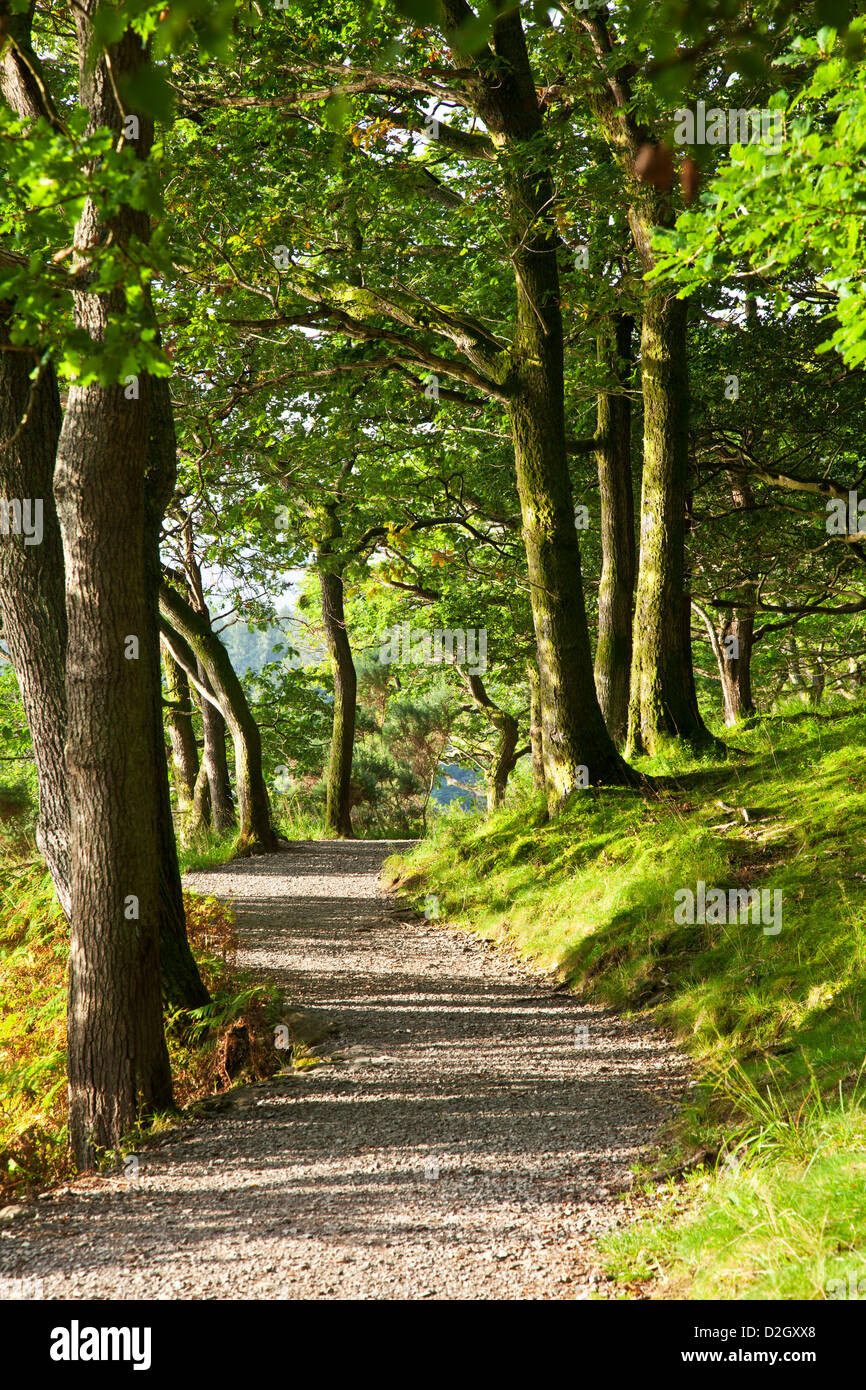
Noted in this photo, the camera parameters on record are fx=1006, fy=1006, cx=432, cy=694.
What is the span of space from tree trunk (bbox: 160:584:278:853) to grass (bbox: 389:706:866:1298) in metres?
4.47

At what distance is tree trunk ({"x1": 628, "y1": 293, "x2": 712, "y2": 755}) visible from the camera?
32.7 ft

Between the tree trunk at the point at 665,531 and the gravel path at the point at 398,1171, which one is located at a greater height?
the tree trunk at the point at 665,531

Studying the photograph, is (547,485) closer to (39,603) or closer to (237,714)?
(39,603)

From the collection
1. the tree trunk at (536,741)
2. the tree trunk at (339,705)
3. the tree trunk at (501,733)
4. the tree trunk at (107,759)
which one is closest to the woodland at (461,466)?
the tree trunk at (107,759)

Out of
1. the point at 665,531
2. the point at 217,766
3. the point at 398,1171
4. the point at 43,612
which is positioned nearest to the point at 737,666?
the point at 665,531

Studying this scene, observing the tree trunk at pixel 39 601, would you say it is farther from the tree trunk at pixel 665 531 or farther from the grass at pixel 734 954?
the tree trunk at pixel 665 531

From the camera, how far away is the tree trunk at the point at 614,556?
39.5 ft

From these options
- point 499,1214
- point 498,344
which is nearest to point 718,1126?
point 499,1214

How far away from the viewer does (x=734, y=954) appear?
6.04 metres

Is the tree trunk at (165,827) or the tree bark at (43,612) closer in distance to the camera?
the tree bark at (43,612)

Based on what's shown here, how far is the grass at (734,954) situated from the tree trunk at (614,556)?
164 centimetres
